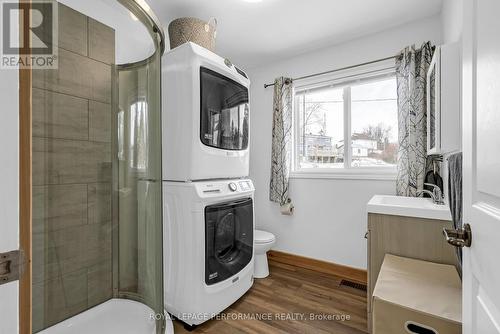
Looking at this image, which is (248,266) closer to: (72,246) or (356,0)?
(72,246)

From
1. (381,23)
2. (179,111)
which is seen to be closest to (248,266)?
(179,111)

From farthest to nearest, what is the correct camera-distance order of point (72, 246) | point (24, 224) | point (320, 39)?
point (320, 39)
point (72, 246)
point (24, 224)

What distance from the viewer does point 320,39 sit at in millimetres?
2299

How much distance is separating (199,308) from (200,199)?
0.71 meters

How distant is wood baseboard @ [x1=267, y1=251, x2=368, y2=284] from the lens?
7.35 feet

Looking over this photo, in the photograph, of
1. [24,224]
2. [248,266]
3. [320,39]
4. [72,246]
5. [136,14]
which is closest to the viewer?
[24,224]

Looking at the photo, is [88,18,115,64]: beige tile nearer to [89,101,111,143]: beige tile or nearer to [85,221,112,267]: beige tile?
[89,101,111,143]: beige tile

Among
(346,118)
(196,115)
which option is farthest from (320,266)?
(196,115)

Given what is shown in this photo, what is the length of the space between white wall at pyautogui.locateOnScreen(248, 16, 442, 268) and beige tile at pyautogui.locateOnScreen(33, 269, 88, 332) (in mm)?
1939

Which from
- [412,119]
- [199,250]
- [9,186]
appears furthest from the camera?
[412,119]

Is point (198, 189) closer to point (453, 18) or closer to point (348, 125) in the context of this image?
point (348, 125)

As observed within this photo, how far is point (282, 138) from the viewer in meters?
2.63

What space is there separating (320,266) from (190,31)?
2.47 metres

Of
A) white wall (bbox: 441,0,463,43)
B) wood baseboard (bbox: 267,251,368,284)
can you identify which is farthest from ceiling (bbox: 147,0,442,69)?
wood baseboard (bbox: 267,251,368,284)
